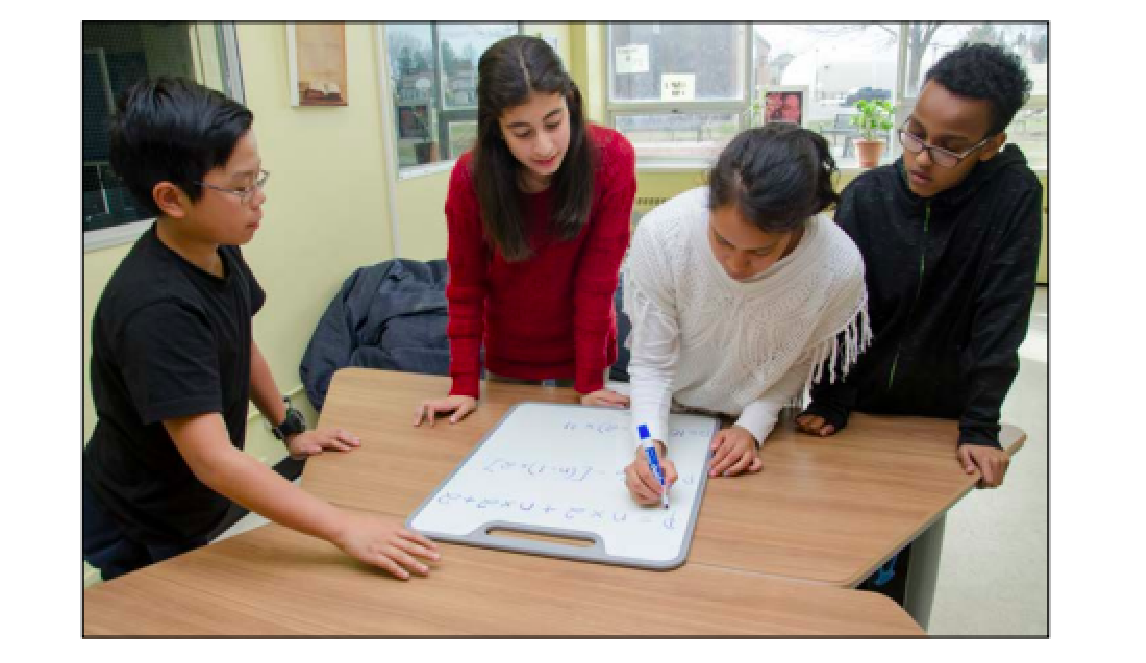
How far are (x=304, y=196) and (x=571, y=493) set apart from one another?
1900mm

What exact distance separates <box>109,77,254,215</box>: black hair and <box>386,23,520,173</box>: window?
2191mm

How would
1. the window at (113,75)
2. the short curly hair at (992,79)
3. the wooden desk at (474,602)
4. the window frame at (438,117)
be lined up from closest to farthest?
the wooden desk at (474,602) < the short curly hair at (992,79) < the window at (113,75) < the window frame at (438,117)

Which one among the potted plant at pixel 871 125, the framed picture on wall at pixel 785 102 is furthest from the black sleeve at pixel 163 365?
the framed picture on wall at pixel 785 102

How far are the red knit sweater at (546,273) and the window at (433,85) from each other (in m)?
1.85

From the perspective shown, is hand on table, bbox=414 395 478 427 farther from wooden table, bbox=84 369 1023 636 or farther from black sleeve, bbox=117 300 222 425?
black sleeve, bbox=117 300 222 425

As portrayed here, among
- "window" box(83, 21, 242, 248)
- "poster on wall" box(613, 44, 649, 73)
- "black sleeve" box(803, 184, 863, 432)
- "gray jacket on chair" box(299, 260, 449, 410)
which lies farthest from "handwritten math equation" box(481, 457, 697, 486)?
"poster on wall" box(613, 44, 649, 73)

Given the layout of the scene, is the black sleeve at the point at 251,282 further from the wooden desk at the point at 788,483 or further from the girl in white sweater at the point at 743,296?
the girl in white sweater at the point at 743,296

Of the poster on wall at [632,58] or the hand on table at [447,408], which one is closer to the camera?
the hand on table at [447,408]

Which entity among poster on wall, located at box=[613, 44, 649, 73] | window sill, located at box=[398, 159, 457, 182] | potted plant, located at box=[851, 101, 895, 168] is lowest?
window sill, located at box=[398, 159, 457, 182]

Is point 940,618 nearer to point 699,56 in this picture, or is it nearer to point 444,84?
point 444,84

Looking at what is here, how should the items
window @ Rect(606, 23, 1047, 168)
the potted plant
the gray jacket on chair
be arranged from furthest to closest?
window @ Rect(606, 23, 1047, 168) < the potted plant < the gray jacket on chair

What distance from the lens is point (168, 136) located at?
0.92m

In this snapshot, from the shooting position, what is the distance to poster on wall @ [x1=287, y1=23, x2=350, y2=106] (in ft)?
7.84

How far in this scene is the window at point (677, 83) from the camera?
4797 mm
